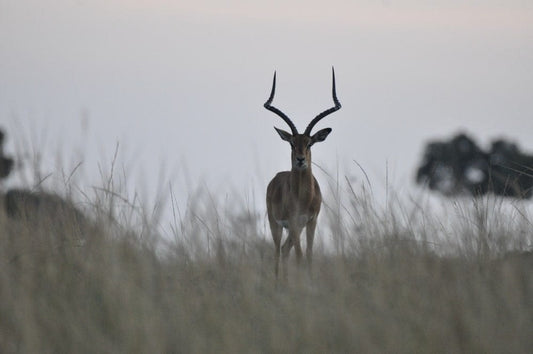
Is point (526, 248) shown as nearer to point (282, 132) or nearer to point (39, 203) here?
point (39, 203)

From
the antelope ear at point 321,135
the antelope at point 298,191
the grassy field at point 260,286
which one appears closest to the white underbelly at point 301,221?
the antelope at point 298,191

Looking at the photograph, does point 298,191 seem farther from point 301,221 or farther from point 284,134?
point 284,134

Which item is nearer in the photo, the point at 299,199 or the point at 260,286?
the point at 260,286

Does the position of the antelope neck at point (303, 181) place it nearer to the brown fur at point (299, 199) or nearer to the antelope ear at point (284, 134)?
the brown fur at point (299, 199)

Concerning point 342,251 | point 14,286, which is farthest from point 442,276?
point 14,286

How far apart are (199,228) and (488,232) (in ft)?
7.52

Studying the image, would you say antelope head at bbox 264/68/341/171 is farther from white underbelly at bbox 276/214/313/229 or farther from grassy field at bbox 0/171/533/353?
grassy field at bbox 0/171/533/353

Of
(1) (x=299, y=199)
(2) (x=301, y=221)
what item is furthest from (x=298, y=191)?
(2) (x=301, y=221)

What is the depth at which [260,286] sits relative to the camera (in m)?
6.75

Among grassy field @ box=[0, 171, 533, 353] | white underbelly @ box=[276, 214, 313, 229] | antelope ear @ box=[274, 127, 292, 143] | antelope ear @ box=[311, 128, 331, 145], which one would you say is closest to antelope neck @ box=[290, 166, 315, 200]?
white underbelly @ box=[276, 214, 313, 229]

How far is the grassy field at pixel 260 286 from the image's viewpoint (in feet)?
18.1

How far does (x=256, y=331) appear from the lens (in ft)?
18.9

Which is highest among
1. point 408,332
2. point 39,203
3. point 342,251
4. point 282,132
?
point 282,132

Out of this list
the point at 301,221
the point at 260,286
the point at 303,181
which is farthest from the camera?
the point at 303,181
